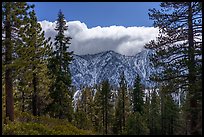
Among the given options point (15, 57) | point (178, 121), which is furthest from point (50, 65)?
point (178, 121)

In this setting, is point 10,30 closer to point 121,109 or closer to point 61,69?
point 61,69

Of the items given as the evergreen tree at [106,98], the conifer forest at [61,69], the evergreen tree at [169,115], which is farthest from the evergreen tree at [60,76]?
the evergreen tree at [169,115]

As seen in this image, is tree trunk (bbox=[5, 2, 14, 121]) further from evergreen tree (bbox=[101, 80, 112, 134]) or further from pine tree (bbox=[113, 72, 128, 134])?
pine tree (bbox=[113, 72, 128, 134])

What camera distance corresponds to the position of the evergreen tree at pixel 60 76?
1558 inches

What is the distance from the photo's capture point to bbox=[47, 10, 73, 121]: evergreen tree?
39.6 metres

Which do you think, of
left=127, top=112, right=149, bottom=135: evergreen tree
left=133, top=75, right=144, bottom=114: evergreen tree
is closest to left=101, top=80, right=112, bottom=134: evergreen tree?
left=133, top=75, right=144, bottom=114: evergreen tree

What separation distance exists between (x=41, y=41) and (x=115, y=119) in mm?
38803

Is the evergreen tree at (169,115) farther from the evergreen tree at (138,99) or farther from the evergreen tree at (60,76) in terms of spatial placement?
the evergreen tree at (60,76)

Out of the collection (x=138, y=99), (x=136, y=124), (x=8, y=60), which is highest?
(x=8, y=60)

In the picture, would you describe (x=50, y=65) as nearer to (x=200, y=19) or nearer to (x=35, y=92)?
(x=35, y=92)

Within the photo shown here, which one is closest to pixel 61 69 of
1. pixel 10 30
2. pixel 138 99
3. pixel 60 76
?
pixel 60 76

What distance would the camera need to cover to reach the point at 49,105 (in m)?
40.0

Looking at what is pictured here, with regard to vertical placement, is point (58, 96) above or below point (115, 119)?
above

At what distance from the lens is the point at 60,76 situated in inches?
1582
